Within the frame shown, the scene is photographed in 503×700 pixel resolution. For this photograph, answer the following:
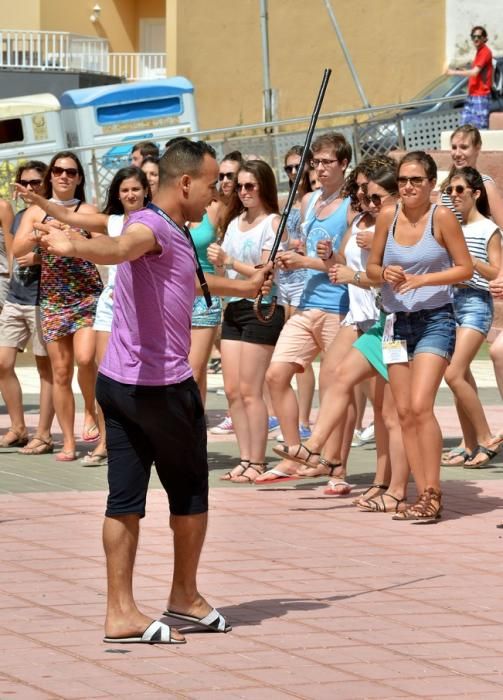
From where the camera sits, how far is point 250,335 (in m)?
9.66

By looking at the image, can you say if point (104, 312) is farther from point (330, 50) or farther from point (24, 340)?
point (330, 50)

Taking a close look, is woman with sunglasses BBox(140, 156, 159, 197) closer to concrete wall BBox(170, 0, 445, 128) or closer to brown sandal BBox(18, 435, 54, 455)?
brown sandal BBox(18, 435, 54, 455)

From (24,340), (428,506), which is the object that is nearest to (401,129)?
(24,340)

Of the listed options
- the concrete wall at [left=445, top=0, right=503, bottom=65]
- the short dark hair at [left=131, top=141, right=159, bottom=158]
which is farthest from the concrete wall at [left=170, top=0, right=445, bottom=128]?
the short dark hair at [left=131, top=141, right=159, bottom=158]

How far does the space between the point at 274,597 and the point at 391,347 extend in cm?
209

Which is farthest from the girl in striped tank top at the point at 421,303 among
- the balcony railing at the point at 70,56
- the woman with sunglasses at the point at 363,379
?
the balcony railing at the point at 70,56

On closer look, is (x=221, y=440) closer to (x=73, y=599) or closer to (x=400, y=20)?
(x=73, y=599)

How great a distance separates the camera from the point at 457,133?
11039 mm

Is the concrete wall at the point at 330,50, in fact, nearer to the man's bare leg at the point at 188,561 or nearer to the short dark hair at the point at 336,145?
the short dark hair at the point at 336,145

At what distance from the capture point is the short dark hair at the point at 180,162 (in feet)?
19.6

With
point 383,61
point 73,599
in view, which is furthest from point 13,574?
point 383,61

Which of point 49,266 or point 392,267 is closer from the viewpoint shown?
point 392,267

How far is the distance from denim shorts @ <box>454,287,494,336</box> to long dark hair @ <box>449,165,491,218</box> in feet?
1.67

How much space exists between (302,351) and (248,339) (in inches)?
13.0
